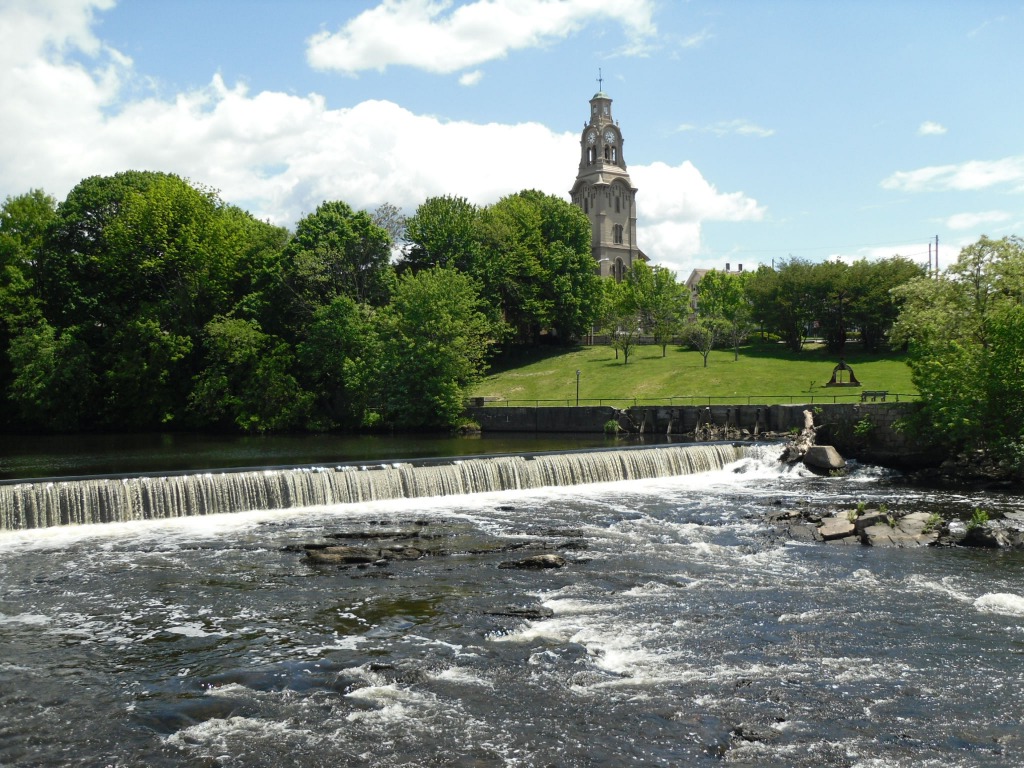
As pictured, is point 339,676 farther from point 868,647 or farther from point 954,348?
point 954,348

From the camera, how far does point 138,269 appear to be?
198 ft

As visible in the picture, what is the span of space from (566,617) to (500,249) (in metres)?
67.2

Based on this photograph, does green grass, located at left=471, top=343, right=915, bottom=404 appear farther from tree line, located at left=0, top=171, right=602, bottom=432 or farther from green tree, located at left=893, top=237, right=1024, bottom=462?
green tree, located at left=893, top=237, right=1024, bottom=462

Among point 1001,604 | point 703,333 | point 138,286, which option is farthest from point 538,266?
point 1001,604

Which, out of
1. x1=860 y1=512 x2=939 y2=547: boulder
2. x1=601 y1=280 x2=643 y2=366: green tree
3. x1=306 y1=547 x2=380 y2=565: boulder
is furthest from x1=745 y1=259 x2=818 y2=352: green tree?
x1=306 y1=547 x2=380 y2=565: boulder

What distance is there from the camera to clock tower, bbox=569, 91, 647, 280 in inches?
4879

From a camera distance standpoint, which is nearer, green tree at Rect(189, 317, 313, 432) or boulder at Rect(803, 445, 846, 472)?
boulder at Rect(803, 445, 846, 472)

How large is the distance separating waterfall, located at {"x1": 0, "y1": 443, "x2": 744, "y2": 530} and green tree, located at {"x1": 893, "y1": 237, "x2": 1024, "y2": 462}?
10.4 m

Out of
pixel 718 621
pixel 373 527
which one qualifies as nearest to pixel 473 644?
pixel 718 621

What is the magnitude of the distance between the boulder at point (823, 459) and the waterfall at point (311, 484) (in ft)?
13.9

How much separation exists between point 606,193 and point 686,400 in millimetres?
71437

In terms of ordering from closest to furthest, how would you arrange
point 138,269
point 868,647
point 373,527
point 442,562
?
point 868,647 → point 442,562 → point 373,527 → point 138,269

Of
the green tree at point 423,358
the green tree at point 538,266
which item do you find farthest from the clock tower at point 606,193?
the green tree at point 423,358

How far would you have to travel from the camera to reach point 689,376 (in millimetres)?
69625
